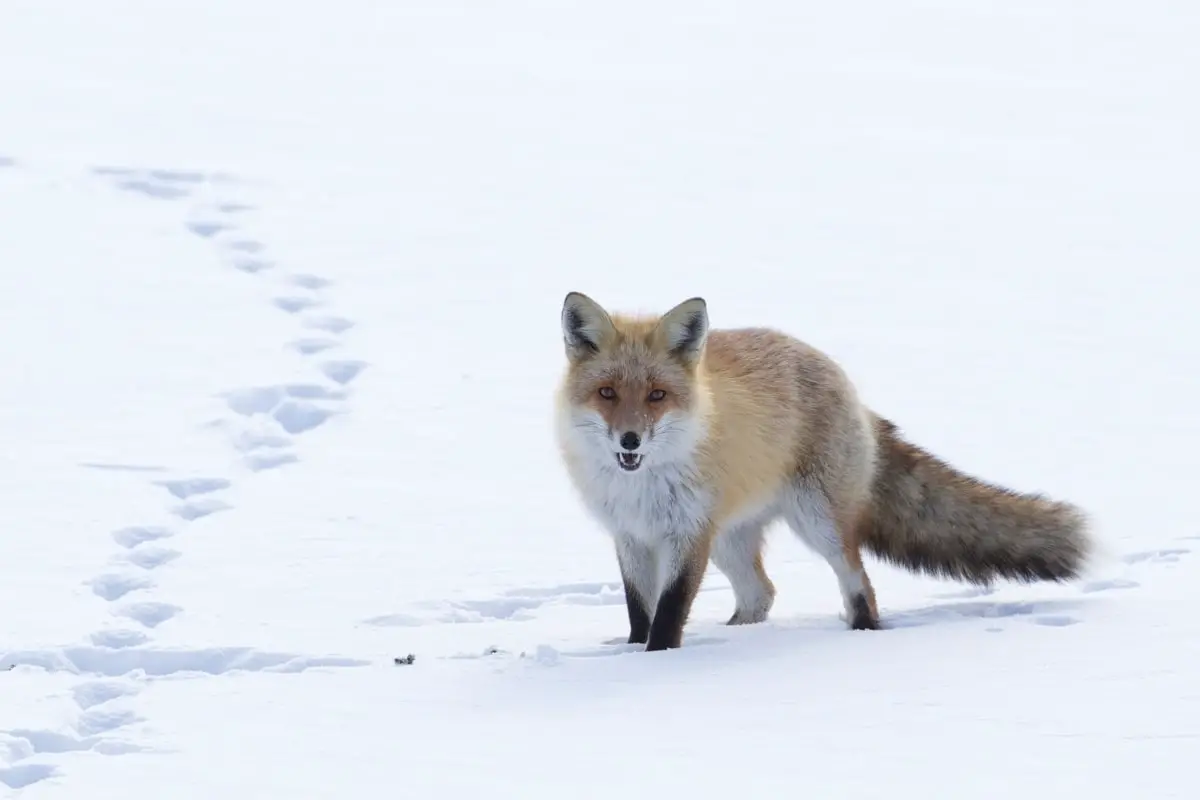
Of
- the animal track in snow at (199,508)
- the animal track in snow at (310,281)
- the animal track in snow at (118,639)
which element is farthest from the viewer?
the animal track in snow at (310,281)

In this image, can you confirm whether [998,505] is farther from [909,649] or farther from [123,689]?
[123,689]

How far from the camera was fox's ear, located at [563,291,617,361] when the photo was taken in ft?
17.0

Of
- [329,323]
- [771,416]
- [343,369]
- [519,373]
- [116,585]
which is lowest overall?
[116,585]

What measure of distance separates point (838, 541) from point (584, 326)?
50.0 inches

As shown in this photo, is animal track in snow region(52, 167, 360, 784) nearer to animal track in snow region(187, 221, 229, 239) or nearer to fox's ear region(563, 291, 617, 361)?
animal track in snow region(187, 221, 229, 239)

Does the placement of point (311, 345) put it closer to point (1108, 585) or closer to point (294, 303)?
point (294, 303)

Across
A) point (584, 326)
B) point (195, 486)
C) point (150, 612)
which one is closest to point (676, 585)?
point (584, 326)

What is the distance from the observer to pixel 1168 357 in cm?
934

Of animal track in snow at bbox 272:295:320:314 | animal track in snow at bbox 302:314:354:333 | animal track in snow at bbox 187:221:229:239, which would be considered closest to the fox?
animal track in snow at bbox 302:314:354:333

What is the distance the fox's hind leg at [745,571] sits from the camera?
19.0 ft

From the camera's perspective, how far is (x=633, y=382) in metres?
5.06

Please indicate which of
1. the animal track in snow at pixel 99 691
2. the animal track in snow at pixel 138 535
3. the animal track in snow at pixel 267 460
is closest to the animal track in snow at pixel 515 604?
the animal track in snow at pixel 99 691

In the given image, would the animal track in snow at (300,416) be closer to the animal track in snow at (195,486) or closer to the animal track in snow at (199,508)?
the animal track in snow at (195,486)

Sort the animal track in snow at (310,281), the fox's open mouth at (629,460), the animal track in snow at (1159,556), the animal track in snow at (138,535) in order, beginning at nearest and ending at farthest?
1. the fox's open mouth at (629,460)
2. the animal track in snow at (1159,556)
3. the animal track in snow at (138,535)
4. the animal track in snow at (310,281)
